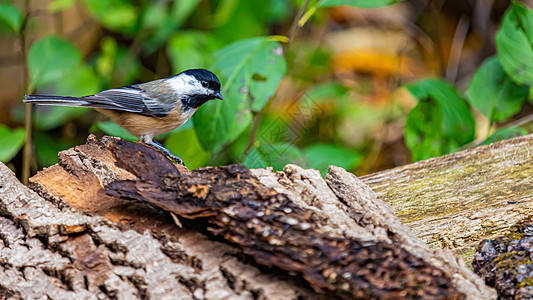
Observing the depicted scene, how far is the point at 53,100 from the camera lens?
232 cm

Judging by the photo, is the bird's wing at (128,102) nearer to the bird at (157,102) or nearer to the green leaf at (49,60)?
the bird at (157,102)

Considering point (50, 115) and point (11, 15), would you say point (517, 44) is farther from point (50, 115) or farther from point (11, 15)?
point (50, 115)

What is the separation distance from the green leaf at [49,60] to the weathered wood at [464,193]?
2021mm

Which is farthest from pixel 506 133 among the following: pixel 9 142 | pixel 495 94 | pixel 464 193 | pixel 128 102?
pixel 9 142

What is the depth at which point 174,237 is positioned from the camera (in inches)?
60.0

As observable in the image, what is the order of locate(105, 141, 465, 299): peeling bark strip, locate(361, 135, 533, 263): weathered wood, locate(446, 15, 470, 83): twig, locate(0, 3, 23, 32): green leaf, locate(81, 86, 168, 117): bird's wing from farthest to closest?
locate(446, 15, 470, 83): twig, locate(0, 3, 23, 32): green leaf, locate(81, 86, 168, 117): bird's wing, locate(361, 135, 533, 263): weathered wood, locate(105, 141, 465, 299): peeling bark strip

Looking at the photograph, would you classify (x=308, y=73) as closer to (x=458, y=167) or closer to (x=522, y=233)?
(x=458, y=167)

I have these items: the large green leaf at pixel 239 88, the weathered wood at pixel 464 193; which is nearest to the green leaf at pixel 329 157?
the large green leaf at pixel 239 88

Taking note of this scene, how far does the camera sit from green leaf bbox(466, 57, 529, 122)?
2.84 meters

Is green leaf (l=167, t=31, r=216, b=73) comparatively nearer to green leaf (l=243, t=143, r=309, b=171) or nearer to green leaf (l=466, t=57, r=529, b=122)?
Answer: green leaf (l=243, t=143, r=309, b=171)

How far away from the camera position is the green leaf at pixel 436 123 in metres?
2.83

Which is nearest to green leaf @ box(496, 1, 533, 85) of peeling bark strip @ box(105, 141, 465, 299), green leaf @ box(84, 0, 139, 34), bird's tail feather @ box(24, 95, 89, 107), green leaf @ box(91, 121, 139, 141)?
peeling bark strip @ box(105, 141, 465, 299)

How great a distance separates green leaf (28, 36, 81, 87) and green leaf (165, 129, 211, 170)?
82 centimetres

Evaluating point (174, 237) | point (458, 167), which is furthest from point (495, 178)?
point (174, 237)
